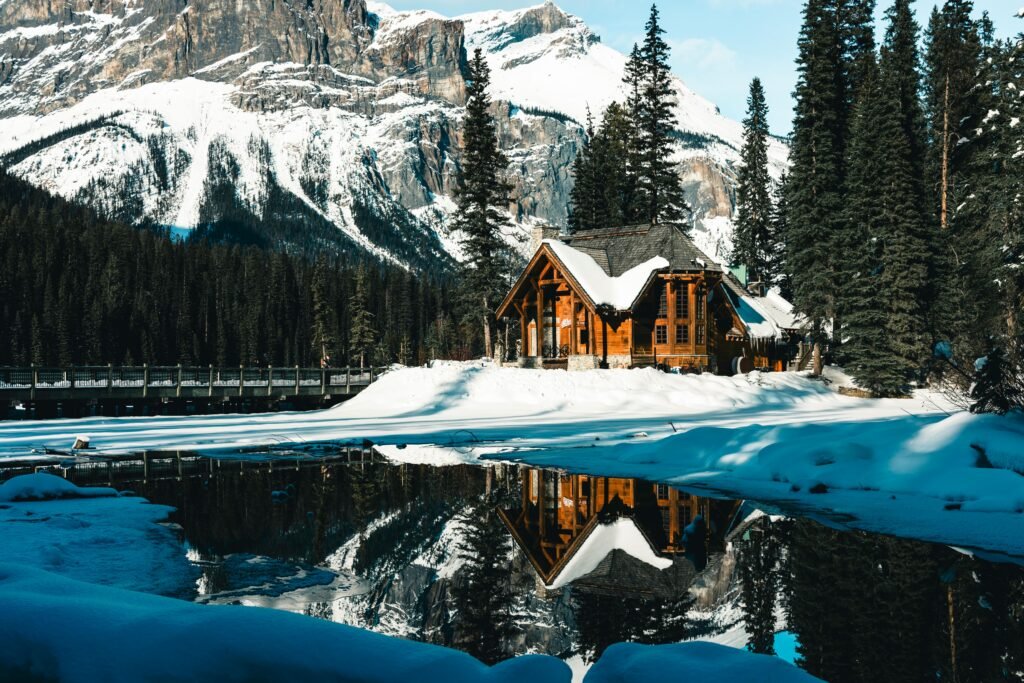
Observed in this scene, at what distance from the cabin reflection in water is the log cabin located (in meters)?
24.6

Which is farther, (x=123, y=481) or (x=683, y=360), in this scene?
(x=683, y=360)

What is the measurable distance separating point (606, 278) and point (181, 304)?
71027 millimetres

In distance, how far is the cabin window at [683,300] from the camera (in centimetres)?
3862

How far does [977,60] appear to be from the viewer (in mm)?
43906

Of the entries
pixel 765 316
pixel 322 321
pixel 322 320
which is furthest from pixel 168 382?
pixel 322 320

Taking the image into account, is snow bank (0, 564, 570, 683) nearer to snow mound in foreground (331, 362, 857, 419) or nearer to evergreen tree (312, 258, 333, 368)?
snow mound in foreground (331, 362, 857, 419)

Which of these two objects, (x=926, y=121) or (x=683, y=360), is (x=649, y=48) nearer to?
(x=926, y=121)

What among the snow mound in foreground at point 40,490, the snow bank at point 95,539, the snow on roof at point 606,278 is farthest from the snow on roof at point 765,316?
the snow bank at point 95,539

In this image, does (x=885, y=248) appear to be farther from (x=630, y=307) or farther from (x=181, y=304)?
(x=181, y=304)

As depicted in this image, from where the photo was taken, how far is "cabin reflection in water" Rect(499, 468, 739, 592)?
8.04 meters

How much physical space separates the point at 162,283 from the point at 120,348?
1374cm

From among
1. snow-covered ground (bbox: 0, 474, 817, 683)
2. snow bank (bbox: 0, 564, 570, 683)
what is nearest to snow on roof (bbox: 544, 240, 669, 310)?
snow-covered ground (bbox: 0, 474, 817, 683)

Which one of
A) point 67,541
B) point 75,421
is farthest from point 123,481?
point 75,421

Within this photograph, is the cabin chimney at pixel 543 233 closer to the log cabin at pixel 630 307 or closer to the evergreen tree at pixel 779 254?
the log cabin at pixel 630 307
